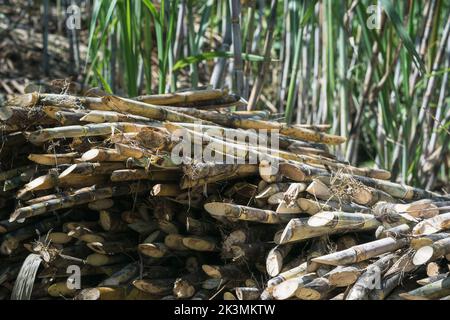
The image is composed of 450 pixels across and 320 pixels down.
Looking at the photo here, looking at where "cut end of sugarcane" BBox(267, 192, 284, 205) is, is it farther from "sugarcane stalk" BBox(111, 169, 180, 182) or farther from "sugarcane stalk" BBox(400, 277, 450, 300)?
"sugarcane stalk" BBox(400, 277, 450, 300)

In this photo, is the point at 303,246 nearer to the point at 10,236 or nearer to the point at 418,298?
the point at 418,298

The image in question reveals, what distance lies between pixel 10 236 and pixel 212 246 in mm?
493

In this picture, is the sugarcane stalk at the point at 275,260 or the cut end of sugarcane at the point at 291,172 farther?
the cut end of sugarcane at the point at 291,172

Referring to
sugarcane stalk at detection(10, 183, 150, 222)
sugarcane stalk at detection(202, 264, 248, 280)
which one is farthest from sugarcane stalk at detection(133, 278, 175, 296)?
sugarcane stalk at detection(10, 183, 150, 222)

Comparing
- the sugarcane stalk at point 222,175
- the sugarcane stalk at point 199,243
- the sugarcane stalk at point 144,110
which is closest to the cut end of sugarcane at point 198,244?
the sugarcane stalk at point 199,243

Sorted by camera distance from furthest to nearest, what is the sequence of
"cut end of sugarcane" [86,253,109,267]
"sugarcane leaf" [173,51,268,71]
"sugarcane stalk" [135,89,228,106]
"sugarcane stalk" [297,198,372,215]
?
"sugarcane leaf" [173,51,268,71]
"sugarcane stalk" [135,89,228,106]
"cut end of sugarcane" [86,253,109,267]
"sugarcane stalk" [297,198,372,215]

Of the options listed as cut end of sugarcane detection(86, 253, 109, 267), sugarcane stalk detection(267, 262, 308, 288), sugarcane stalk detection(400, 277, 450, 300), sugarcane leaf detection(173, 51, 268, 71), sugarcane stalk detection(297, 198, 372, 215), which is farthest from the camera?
sugarcane leaf detection(173, 51, 268, 71)

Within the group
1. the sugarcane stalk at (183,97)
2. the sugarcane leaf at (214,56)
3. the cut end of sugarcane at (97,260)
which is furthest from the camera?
the sugarcane leaf at (214,56)

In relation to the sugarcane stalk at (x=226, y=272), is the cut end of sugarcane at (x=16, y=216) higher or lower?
higher

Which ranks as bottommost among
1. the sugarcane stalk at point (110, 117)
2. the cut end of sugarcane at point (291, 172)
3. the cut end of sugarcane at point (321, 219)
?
the cut end of sugarcane at point (321, 219)

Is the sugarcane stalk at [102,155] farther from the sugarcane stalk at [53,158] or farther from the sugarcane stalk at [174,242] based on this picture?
the sugarcane stalk at [174,242]

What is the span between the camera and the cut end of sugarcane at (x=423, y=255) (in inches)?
61.6

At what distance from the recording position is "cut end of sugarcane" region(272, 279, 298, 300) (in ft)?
5.15

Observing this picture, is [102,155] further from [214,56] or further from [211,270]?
[214,56]
